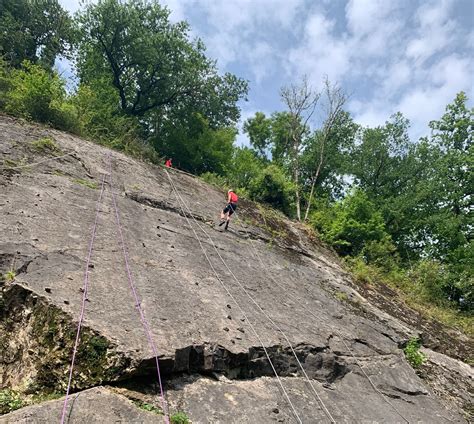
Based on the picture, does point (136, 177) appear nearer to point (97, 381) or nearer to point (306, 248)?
point (306, 248)

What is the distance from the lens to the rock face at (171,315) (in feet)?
14.8

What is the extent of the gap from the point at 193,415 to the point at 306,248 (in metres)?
9.95

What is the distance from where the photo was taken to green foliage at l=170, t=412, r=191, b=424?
419 cm

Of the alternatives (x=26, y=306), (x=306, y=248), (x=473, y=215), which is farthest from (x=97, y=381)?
(x=473, y=215)

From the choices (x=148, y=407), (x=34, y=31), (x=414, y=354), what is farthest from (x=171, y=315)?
(x=34, y=31)

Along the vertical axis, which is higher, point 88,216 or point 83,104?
point 83,104

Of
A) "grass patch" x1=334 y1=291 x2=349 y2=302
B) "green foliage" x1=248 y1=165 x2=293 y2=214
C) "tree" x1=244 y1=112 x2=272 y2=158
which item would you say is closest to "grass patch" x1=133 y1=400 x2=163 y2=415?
"grass patch" x1=334 y1=291 x2=349 y2=302

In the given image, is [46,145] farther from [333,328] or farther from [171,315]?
[333,328]

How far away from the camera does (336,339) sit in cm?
790

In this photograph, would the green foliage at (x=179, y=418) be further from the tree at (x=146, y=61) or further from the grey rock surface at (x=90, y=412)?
the tree at (x=146, y=61)

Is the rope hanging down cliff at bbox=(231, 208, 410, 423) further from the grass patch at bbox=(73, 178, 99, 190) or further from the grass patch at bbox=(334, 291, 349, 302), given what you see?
the grass patch at bbox=(73, 178, 99, 190)

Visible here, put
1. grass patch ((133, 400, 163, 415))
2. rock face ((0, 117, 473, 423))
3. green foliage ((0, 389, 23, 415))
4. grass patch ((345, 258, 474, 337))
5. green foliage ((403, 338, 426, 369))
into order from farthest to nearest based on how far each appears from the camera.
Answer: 1. grass patch ((345, 258, 474, 337))
2. green foliage ((403, 338, 426, 369))
3. rock face ((0, 117, 473, 423))
4. grass patch ((133, 400, 163, 415))
5. green foliage ((0, 389, 23, 415))

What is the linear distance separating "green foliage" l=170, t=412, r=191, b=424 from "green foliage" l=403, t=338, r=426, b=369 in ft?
21.2

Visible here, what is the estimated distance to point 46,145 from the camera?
423 inches
